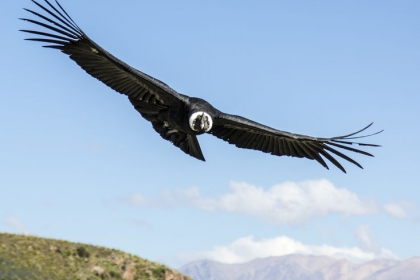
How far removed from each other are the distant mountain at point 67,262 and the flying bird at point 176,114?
77298 mm

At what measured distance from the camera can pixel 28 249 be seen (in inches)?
4237

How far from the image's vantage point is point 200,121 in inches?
821

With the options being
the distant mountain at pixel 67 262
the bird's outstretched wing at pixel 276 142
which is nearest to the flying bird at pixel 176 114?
the bird's outstretched wing at pixel 276 142

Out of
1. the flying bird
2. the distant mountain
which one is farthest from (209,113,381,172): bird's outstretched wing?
the distant mountain

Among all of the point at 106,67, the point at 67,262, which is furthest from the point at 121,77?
the point at 67,262

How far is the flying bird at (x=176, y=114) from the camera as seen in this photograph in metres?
20.8

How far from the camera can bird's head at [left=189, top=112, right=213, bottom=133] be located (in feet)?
68.3

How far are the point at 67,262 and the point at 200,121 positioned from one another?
92.4m

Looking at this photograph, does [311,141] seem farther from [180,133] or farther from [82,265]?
[82,265]

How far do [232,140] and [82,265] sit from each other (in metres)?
89.2

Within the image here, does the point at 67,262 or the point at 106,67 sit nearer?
the point at 106,67

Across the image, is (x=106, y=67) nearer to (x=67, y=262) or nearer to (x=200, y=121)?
(x=200, y=121)

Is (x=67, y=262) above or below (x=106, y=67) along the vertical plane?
→ above

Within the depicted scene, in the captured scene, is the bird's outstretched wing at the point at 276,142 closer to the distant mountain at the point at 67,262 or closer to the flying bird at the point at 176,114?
the flying bird at the point at 176,114
